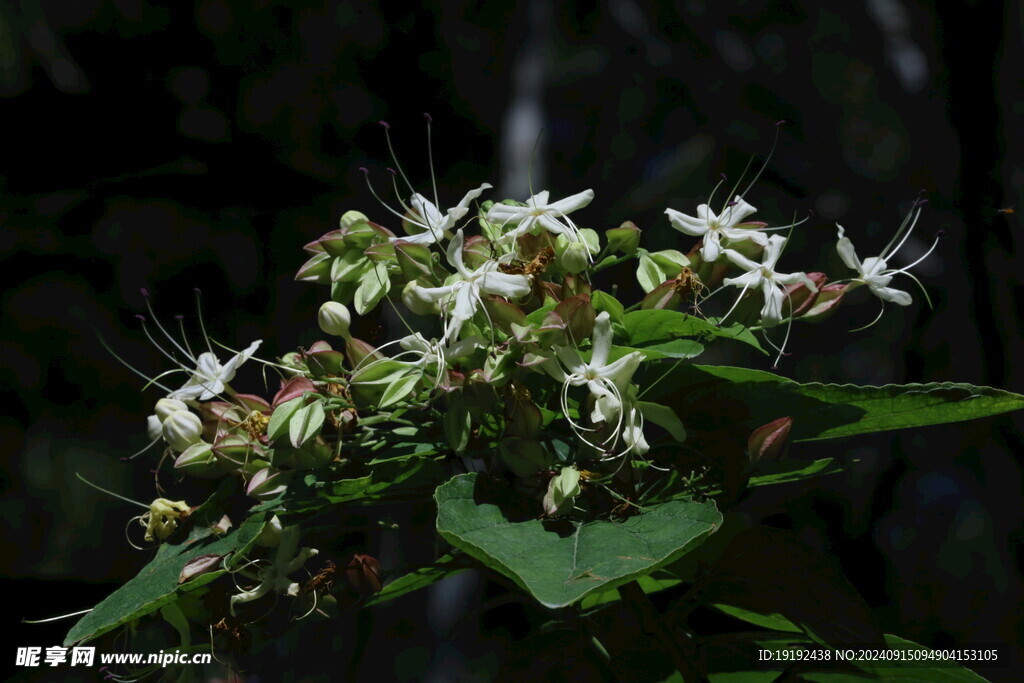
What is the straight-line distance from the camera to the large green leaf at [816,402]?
1.48 feet

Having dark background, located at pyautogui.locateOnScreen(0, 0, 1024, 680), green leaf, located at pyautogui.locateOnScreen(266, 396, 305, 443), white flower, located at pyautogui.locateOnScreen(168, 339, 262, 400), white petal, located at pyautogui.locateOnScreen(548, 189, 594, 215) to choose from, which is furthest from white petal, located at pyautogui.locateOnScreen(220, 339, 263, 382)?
dark background, located at pyautogui.locateOnScreen(0, 0, 1024, 680)

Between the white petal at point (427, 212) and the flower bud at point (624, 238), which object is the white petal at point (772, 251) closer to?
the flower bud at point (624, 238)

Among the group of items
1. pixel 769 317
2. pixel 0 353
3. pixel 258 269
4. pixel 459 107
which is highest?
pixel 769 317

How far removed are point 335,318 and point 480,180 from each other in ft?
3.74

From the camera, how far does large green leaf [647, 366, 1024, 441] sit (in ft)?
1.48

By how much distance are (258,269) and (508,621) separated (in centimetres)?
74

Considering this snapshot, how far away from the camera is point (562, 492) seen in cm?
41

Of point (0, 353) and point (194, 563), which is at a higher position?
point (194, 563)

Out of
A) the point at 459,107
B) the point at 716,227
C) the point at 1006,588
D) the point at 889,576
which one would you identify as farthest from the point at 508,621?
the point at 716,227

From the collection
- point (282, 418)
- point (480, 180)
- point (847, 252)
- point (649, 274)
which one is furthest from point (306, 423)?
point (480, 180)

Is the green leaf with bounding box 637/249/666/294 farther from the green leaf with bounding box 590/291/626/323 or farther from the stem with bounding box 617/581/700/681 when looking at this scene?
the stem with bounding box 617/581/700/681

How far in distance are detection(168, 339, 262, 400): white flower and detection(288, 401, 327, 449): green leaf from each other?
98 millimetres

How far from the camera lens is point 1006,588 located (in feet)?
4.80

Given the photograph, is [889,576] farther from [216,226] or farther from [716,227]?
[216,226]
